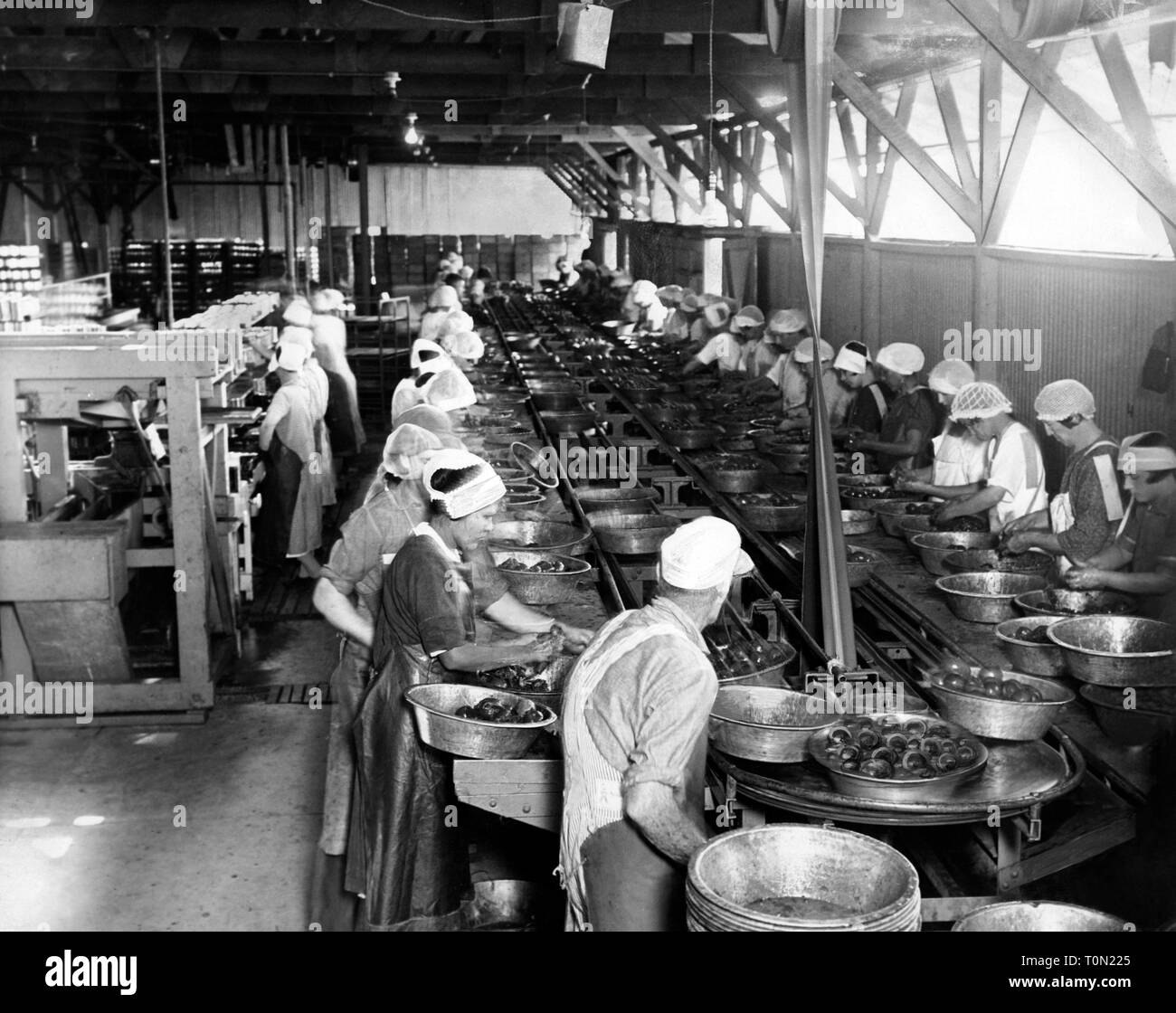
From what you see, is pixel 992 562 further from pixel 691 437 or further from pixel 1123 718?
pixel 691 437

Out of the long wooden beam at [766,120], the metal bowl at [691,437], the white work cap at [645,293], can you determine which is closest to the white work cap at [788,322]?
the long wooden beam at [766,120]

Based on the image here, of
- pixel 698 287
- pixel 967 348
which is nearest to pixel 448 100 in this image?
pixel 698 287

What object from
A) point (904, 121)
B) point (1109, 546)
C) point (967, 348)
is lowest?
point (1109, 546)

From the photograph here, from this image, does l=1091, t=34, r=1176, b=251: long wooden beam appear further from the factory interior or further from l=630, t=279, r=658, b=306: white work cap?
l=630, t=279, r=658, b=306: white work cap

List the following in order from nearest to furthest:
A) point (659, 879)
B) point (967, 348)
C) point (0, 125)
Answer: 1. point (659, 879)
2. point (967, 348)
3. point (0, 125)

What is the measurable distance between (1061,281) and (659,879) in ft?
19.0

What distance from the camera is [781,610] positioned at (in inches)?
214

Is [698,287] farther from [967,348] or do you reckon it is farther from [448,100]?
[967,348]

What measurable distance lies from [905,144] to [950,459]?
267 cm

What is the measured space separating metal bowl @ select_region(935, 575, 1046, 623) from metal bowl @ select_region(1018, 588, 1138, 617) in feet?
0.30

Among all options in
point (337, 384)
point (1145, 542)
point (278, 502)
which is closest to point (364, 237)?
point (337, 384)

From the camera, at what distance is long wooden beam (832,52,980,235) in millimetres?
8883

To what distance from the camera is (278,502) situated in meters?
10.1
